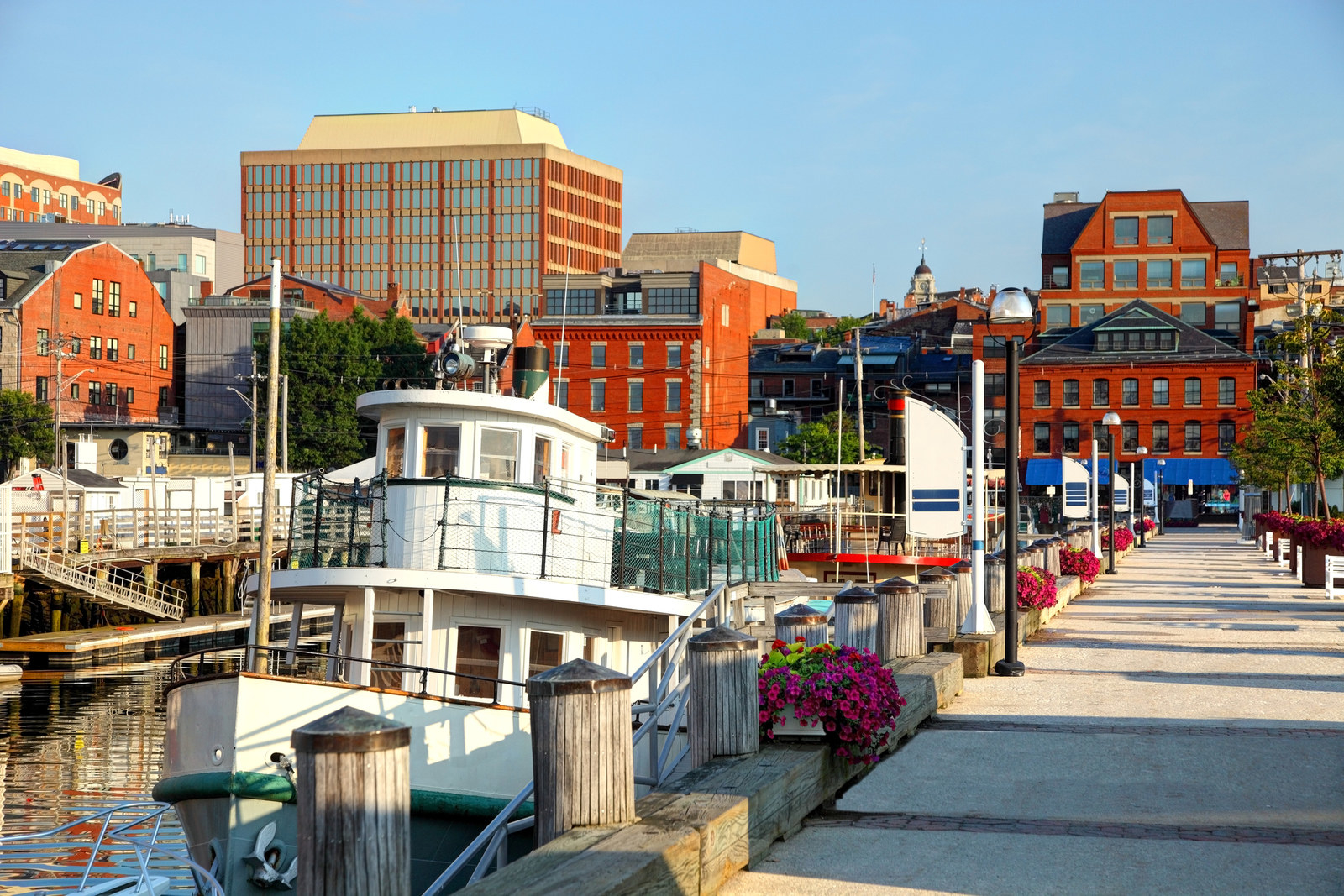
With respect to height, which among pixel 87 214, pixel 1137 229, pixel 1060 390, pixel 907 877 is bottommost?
pixel 907 877

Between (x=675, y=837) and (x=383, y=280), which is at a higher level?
(x=383, y=280)

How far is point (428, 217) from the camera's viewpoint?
467 feet

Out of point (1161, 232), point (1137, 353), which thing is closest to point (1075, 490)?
point (1137, 353)

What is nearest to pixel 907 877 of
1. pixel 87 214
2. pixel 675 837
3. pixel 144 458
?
pixel 675 837

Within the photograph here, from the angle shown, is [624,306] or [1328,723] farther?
[624,306]

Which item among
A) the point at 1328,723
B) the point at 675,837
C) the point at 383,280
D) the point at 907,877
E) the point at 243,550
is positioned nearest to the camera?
the point at 675,837

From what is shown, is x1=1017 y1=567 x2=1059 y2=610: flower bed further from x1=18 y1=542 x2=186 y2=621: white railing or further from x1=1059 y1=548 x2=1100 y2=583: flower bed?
x1=18 y1=542 x2=186 y2=621: white railing

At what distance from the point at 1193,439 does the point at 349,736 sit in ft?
318

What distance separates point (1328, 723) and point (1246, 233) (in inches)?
4040

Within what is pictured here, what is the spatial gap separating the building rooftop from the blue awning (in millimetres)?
72688

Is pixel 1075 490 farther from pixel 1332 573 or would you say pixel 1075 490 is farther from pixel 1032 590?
pixel 1032 590

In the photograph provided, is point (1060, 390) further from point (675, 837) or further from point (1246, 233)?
point (675, 837)

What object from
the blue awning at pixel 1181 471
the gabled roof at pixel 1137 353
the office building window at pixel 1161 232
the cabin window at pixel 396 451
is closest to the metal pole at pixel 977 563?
the cabin window at pixel 396 451

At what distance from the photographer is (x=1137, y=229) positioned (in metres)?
104
